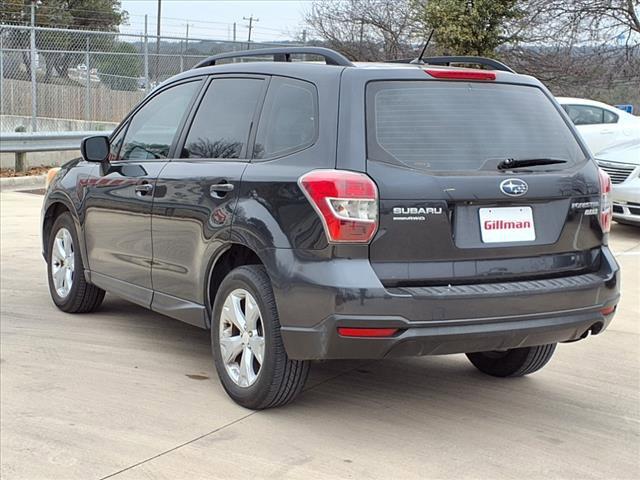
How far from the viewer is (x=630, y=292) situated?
7723mm

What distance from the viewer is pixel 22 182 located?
1414cm

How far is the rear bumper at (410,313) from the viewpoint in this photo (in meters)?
3.95

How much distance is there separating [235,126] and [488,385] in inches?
80.8

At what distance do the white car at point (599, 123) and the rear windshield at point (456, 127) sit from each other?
11811 millimetres

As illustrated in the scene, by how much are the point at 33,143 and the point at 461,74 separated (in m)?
11.4

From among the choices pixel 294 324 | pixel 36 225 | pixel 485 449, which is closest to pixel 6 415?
pixel 294 324

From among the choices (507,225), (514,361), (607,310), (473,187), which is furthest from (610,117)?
(473,187)

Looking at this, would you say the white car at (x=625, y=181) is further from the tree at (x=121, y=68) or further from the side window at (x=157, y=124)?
the tree at (x=121, y=68)

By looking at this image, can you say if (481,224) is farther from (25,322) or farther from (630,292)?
(630,292)

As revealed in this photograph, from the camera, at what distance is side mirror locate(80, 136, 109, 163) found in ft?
19.3

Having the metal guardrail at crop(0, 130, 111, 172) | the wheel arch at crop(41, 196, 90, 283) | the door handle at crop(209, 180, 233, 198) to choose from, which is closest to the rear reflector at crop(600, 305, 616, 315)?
the door handle at crop(209, 180, 233, 198)

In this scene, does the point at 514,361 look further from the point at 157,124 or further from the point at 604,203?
the point at 157,124

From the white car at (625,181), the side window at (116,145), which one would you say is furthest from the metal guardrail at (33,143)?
the side window at (116,145)

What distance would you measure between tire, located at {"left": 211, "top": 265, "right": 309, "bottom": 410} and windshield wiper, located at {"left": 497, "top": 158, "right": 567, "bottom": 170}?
1.27 metres
